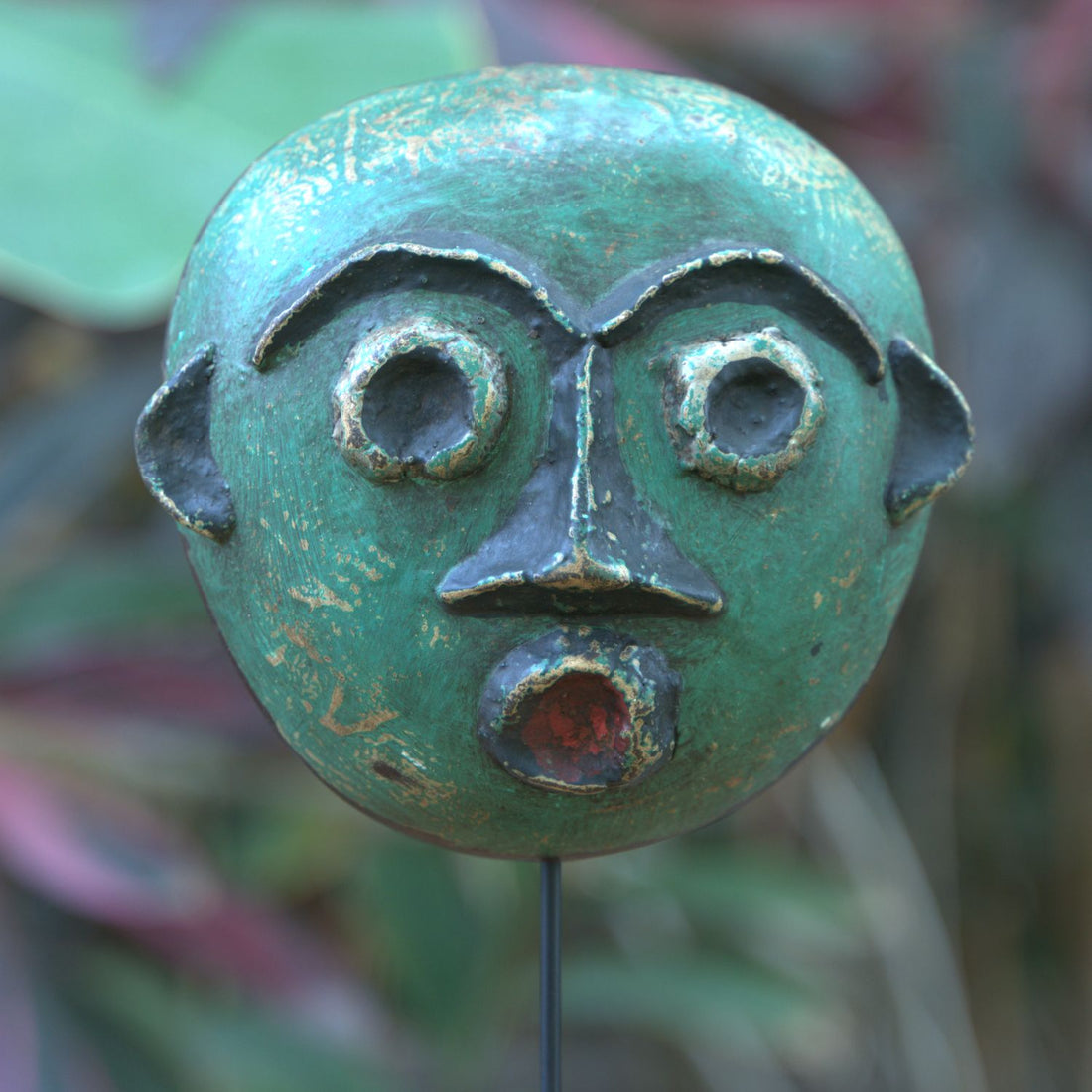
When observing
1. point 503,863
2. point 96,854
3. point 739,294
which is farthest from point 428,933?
point 739,294

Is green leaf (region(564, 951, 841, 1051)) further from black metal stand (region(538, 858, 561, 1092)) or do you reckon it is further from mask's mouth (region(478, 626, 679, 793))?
mask's mouth (region(478, 626, 679, 793))

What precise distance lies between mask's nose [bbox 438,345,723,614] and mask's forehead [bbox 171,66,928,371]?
0.05m

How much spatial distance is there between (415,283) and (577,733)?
22cm

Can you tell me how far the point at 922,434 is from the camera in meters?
0.73

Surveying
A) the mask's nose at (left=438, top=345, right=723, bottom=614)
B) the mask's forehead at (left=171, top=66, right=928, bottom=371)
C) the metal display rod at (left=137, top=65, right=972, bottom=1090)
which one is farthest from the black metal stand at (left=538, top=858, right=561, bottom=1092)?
the mask's forehead at (left=171, top=66, right=928, bottom=371)

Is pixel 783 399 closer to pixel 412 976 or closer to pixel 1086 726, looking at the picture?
pixel 412 976

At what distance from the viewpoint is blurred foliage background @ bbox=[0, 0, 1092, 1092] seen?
1.32m

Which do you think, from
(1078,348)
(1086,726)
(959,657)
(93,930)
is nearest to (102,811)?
(93,930)

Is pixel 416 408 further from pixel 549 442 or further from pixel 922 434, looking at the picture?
pixel 922 434

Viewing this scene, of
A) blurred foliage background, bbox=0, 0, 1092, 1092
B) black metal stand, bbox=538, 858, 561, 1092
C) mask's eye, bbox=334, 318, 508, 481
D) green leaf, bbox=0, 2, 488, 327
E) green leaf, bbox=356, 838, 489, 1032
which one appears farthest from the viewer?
green leaf, bbox=356, 838, 489, 1032

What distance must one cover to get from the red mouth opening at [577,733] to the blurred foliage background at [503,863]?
55 cm

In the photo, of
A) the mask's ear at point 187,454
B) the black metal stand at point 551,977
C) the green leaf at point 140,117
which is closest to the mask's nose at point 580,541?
the mask's ear at point 187,454

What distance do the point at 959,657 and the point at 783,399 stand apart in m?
1.60

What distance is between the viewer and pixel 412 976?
1.72 m
